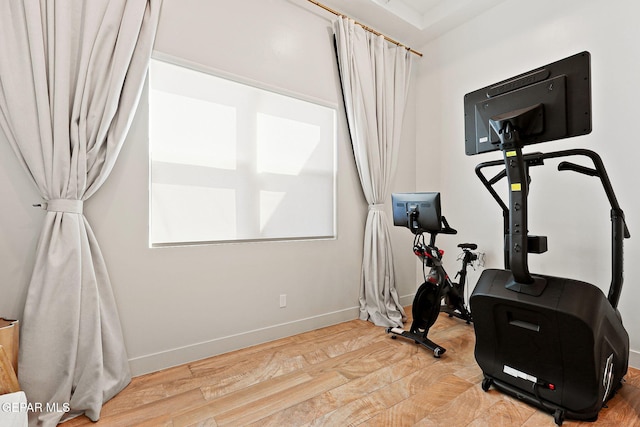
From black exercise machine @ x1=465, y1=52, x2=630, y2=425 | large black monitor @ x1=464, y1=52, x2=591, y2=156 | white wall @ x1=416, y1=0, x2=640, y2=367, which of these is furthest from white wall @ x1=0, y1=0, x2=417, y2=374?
large black monitor @ x1=464, y1=52, x2=591, y2=156

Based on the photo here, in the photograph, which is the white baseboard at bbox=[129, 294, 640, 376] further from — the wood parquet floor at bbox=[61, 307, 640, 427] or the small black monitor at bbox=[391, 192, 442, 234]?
the small black monitor at bbox=[391, 192, 442, 234]

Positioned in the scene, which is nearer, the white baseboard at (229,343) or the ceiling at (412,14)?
the white baseboard at (229,343)

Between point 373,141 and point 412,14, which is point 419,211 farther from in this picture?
point 412,14

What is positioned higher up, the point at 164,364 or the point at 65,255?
the point at 65,255

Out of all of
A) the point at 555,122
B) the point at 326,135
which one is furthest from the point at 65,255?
the point at 555,122

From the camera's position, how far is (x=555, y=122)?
5.11ft

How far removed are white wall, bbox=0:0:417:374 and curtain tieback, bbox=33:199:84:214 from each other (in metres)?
0.11

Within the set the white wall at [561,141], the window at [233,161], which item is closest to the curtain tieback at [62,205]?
the window at [233,161]

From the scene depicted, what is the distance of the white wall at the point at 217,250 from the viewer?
1.94m

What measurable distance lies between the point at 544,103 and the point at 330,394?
2.02 meters

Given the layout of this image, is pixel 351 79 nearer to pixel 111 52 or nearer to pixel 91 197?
A: pixel 111 52

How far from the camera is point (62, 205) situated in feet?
5.71

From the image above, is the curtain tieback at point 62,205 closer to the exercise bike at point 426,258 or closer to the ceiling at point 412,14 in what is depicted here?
the exercise bike at point 426,258

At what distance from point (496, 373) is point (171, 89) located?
115 inches
